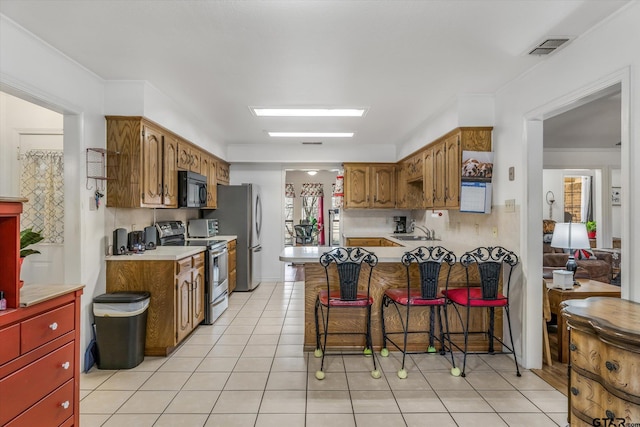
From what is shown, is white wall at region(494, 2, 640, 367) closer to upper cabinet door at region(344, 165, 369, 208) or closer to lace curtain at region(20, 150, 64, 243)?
upper cabinet door at region(344, 165, 369, 208)

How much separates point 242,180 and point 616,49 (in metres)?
5.65

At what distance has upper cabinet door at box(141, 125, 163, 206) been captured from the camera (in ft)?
10.9

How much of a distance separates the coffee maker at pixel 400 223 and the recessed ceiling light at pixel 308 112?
2.86 metres

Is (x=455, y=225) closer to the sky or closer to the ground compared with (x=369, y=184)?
closer to the ground

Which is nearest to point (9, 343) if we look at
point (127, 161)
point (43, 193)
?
point (127, 161)

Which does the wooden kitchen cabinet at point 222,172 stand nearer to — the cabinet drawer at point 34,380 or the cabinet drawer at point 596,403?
the cabinet drawer at point 34,380

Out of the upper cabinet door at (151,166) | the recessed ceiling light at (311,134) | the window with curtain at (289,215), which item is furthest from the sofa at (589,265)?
the window with curtain at (289,215)

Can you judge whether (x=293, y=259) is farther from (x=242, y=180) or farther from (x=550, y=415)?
(x=242, y=180)

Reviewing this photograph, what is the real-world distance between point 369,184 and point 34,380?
205 inches

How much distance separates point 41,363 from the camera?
6.06 feet

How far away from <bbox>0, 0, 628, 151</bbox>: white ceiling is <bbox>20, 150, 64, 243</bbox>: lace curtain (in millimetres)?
1035

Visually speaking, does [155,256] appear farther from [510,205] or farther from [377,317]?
[510,205]

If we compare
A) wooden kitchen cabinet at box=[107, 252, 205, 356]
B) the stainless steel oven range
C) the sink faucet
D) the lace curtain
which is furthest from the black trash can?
the sink faucet

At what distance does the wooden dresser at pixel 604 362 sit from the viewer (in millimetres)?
1522
